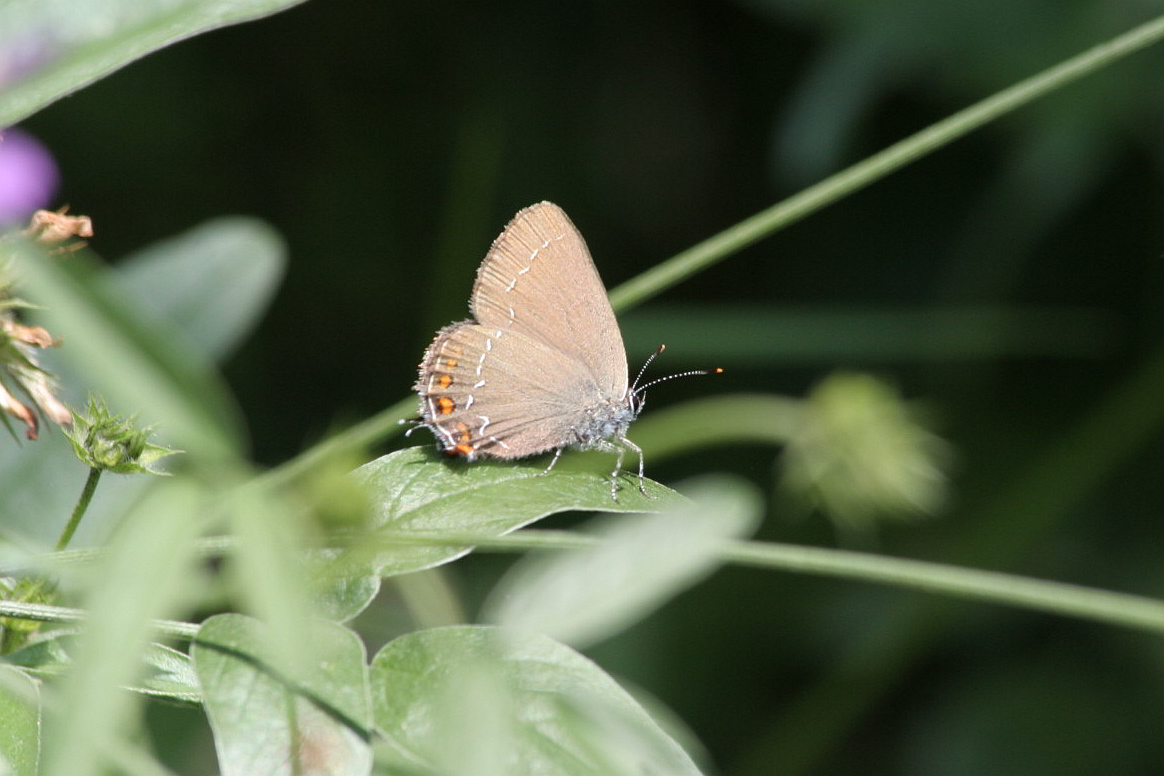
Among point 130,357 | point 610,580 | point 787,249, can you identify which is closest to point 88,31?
point 130,357

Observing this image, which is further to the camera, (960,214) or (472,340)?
(960,214)

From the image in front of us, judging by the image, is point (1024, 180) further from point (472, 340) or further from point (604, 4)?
point (472, 340)

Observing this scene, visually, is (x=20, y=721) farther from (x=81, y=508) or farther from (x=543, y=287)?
(x=543, y=287)

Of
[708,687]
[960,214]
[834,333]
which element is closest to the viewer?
[834,333]

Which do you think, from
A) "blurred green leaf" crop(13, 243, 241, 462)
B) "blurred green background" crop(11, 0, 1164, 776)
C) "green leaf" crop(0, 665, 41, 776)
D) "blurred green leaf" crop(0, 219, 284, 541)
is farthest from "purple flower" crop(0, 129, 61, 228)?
"blurred green background" crop(11, 0, 1164, 776)

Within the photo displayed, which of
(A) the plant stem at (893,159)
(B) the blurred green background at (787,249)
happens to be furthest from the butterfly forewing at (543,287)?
(B) the blurred green background at (787,249)

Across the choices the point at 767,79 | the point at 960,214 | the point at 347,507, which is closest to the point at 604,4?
the point at 767,79
